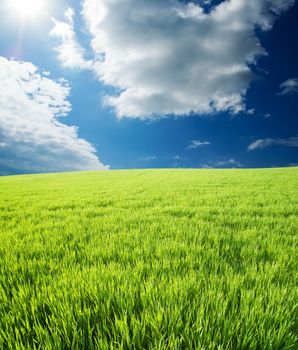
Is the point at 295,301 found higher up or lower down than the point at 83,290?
lower down

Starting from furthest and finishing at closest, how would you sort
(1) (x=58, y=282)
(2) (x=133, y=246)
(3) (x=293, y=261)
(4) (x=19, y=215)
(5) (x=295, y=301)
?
(4) (x=19, y=215) < (2) (x=133, y=246) < (3) (x=293, y=261) < (1) (x=58, y=282) < (5) (x=295, y=301)

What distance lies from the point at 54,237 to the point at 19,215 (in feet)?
9.84

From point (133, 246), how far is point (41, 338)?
1.75m

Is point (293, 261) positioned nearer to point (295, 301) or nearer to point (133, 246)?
point (295, 301)

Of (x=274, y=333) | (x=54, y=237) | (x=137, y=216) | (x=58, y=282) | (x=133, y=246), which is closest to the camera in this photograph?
(x=274, y=333)

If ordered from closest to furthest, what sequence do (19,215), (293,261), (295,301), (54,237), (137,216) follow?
(295,301)
(293,261)
(54,237)
(137,216)
(19,215)

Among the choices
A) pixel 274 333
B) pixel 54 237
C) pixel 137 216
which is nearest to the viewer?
pixel 274 333

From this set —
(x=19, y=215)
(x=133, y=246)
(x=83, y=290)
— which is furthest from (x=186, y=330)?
(x=19, y=215)

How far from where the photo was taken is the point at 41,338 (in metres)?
1.45

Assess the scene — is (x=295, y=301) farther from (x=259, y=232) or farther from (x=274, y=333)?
(x=259, y=232)

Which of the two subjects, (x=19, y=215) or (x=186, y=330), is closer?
(x=186, y=330)

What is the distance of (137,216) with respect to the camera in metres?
5.23

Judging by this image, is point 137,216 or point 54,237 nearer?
point 54,237

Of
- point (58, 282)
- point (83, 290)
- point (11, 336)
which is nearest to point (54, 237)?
point (58, 282)
